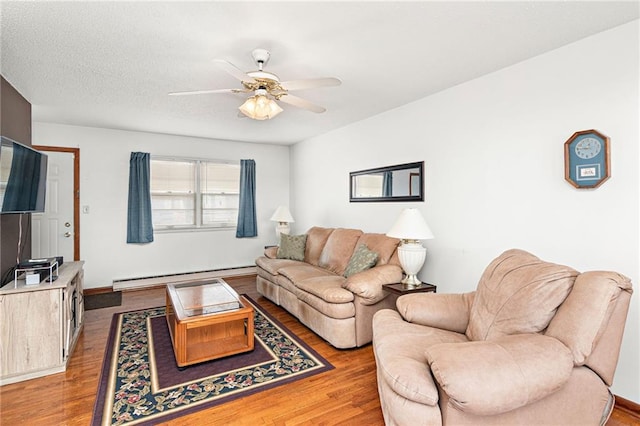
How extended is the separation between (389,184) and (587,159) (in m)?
1.99

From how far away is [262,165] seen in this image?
615 cm

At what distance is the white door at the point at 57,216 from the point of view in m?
4.48

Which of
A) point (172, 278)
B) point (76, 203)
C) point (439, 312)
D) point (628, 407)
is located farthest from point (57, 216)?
point (628, 407)

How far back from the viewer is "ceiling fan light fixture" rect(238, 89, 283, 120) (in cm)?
243

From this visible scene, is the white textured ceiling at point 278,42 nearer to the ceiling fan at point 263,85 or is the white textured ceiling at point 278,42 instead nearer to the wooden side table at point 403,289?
the ceiling fan at point 263,85

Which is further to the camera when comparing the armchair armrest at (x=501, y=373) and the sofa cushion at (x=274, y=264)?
the sofa cushion at (x=274, y=264)

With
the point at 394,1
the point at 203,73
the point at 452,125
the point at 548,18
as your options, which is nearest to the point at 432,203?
the point at 452,125

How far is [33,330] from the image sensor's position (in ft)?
8.14

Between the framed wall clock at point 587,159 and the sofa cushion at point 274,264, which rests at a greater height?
the framed wall clock at point 587,159

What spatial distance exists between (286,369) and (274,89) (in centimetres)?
220

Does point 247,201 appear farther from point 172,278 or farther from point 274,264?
point 274,264

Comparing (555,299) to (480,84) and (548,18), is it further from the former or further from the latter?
(480,84)

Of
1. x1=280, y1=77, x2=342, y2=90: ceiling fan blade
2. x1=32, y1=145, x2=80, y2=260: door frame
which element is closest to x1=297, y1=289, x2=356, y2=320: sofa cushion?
x1=280, y1=77, x2=342, y2=90: ceiling fan blade

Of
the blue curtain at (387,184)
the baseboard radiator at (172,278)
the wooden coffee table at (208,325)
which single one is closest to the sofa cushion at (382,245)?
the blue curtain at (387,184)
